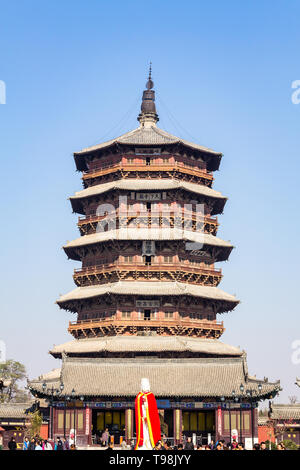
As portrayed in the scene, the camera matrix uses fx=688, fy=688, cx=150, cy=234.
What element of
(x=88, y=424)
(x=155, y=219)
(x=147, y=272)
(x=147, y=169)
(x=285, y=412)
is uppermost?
(x=147, y=169)

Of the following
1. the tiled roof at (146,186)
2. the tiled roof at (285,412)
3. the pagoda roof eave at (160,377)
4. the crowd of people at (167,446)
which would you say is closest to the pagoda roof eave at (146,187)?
the tiled roof at (146,186)

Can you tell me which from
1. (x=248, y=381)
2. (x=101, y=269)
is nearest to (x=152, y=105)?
(x=101, y=269)

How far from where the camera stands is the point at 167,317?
5256cm

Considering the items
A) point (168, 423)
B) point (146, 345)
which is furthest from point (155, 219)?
point (168, 423)

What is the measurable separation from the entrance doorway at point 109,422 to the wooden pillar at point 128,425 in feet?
9.21

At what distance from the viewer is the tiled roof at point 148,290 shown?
5162cm

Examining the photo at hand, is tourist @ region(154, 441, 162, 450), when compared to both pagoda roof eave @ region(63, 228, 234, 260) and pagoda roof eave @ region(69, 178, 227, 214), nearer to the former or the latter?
pagoda roof eave @ region(63, 228, 234, 260)

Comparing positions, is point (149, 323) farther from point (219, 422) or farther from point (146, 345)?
point (219, 422)

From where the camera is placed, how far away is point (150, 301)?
52750 mm

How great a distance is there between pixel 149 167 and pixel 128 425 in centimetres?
2101

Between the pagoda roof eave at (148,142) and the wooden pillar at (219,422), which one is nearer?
the wooden pillar at (219,422)

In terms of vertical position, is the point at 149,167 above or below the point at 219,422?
above

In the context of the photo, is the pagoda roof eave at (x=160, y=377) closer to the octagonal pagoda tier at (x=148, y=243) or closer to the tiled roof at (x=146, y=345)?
the tiled roof at (x=146, y=345)
